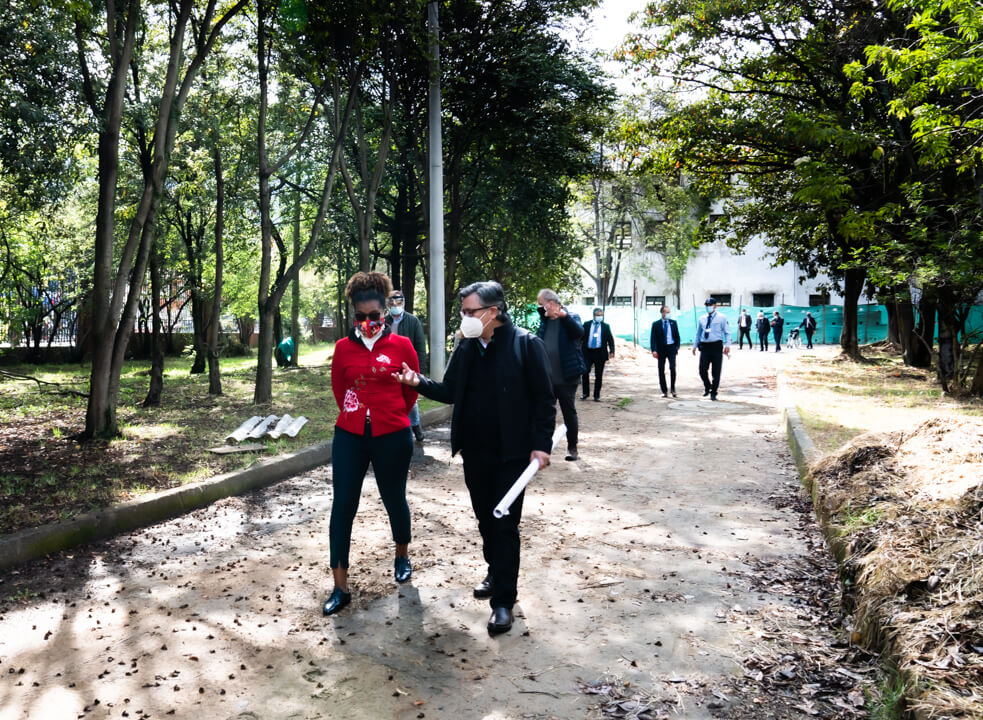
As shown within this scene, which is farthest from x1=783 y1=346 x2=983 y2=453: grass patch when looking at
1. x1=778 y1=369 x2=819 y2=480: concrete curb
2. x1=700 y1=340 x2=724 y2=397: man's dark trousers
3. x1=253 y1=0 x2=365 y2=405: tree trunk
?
x1=253 y1=0 x2=365 y2=405: tree trunk

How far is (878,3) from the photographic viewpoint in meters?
16.1

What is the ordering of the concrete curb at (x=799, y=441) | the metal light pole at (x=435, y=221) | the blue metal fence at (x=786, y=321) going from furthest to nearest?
the blue metal fence at (x=786, y=321)
the metal light pole at (x=435, y=221)
the concrete curb at (x=799, y=441)

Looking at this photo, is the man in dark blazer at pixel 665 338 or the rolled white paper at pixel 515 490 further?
the man in dark blazer at pixel 665 338

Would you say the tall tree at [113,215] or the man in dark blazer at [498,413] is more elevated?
the tall tree at [113,215]

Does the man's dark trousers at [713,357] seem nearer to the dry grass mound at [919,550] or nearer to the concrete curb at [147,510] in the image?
the dry grass mound at [919,550]

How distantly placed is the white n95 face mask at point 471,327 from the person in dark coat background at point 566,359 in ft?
16.9

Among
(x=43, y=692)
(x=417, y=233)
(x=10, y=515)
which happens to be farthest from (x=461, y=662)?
(x=417, y=233)

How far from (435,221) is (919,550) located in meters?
10.8

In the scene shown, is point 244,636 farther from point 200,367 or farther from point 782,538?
point 200,367

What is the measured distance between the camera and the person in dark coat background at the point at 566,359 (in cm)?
966

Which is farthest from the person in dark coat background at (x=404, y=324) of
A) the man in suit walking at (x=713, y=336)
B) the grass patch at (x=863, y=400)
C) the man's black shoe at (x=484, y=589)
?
the man in suit walking at (x=713, y=336)

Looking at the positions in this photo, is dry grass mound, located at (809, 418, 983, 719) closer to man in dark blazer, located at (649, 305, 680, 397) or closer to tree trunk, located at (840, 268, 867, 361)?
man in dark blazer, located at (649, 305, 680, 397)

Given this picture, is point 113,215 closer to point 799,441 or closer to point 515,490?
point 515,490

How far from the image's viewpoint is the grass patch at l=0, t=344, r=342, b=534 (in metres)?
7.07
